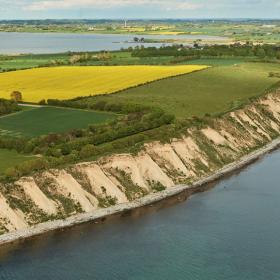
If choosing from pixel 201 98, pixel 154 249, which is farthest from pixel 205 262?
pixel 201 98

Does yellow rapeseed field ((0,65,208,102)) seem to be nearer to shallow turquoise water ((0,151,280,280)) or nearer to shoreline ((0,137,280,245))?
shoreline ((0,137,280,245))

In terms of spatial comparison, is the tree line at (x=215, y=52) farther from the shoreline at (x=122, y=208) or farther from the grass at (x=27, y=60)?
the shoreline at (x=122, y=208)

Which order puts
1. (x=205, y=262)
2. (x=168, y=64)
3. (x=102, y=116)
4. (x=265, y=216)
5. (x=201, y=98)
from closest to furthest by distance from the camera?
(x=205, y=262) → (x=265, y=216) → (x=102, y=116) → (x=201, y=98) → (x=168, y=64)

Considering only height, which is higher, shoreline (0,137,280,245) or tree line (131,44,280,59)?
tree line (131,44,280,59)

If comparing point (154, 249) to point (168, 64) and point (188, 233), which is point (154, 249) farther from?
point (168, 64)

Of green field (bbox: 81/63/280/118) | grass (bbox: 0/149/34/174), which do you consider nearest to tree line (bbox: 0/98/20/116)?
green field (bbox: 81/63/280/118)

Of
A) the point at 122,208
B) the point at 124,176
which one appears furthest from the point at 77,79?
the point at 122,208
